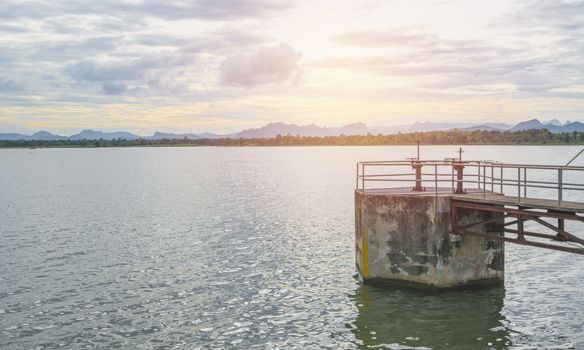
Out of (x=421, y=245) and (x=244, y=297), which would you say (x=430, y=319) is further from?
(x=244, y=297)

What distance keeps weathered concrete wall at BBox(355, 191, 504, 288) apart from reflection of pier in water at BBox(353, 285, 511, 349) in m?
0.66

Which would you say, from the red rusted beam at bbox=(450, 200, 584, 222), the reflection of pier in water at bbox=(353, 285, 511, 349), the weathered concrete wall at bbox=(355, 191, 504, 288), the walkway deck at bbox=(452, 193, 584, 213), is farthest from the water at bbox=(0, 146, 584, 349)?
the walkway deck at bbox=(452, 193, 584, 213)

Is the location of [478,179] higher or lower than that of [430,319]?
higher

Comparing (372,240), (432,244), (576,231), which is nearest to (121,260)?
(372,240)

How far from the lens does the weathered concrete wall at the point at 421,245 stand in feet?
72.9

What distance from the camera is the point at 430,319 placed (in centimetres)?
1997

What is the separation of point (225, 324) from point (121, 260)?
12.3 m

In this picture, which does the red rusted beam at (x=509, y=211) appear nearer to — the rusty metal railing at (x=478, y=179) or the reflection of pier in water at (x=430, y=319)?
the rusty metal railing at (x=478, y=179)

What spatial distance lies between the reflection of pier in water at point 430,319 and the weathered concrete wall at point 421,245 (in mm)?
660

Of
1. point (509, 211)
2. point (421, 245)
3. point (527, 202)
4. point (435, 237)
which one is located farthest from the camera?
point (421, 245)

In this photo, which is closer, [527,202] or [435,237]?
[527,202]

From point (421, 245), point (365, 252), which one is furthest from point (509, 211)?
point (365, 252)

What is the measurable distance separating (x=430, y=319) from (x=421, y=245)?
3.38m

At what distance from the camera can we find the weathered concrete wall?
72.9ft
